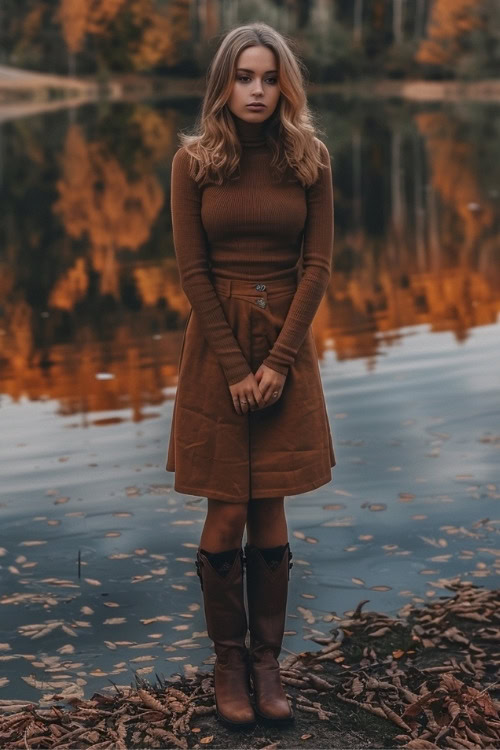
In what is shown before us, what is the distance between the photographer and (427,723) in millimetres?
4172

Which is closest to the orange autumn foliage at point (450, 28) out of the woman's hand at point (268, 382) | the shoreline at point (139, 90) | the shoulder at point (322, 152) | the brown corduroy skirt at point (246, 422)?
the shoreline at point (139, 90)

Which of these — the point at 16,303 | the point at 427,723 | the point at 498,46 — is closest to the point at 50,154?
the point at 16,303

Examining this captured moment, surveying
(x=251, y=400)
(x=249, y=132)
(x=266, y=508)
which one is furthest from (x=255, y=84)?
(x=266, y=508)

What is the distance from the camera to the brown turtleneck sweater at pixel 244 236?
4027 millimetres

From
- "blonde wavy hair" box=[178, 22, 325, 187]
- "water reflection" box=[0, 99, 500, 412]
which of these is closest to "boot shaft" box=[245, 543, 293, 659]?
"blonde wavy hair" box=[178, 22, 325, 187]

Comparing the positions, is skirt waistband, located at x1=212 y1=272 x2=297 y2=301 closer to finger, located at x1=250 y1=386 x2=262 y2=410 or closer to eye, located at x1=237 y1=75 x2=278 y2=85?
finger, located at x1=250 y1=386 x2=262 y2=410

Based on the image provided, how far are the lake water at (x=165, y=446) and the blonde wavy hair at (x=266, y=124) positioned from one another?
193 cm

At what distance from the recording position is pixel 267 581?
4293 mm

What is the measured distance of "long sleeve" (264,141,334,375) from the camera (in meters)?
4.06

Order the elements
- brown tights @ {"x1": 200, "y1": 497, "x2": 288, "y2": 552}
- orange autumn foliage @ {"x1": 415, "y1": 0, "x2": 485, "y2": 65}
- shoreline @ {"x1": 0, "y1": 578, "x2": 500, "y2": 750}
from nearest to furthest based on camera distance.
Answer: shoreline @ {"x1": 0, "y1": 578, "x2": 500, "y2": 750} < brown tights @ {"x1": 200, "y1": 497, "x2": 288, "y2": 552} < orange autumn foliage @ {"x1": 415, "y1": 0, "x2": 485, "y2": 65}

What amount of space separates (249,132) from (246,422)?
92 centimetres

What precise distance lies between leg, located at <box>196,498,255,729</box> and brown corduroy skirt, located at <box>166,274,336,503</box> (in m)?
0.12

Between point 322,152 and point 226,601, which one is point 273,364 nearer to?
point 322,152

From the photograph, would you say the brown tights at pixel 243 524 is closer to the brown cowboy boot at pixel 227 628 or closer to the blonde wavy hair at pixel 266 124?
the brown cowboy boot at pixel 227 628
